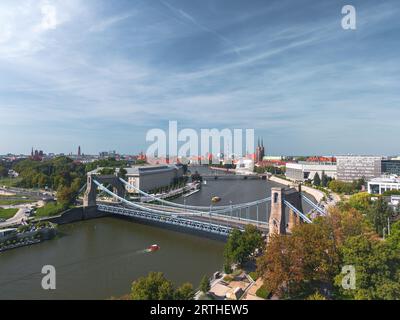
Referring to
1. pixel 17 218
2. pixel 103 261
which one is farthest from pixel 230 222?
pixel 17 218

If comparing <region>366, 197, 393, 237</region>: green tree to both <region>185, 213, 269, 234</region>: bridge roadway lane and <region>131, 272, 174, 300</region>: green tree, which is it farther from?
<region>131, 272, 174, 300</region>: green tree

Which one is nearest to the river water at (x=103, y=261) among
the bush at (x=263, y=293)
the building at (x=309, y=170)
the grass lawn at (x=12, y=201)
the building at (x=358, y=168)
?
the bush at (x=263, y=293)

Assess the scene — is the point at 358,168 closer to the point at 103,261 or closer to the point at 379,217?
the point at 379,217

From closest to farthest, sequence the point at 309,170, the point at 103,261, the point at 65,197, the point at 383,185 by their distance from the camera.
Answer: the point at 103,261
the point at 65,197
the point at 383,185
the point at 309,170

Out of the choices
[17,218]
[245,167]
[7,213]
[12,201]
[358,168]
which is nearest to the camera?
[17,218]

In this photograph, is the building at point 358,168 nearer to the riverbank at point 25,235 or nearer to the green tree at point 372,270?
the green tree at point 372,270

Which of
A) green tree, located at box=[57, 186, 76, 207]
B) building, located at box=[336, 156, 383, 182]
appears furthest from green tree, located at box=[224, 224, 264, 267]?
building, located at box=[336, 156, 383, 182]
